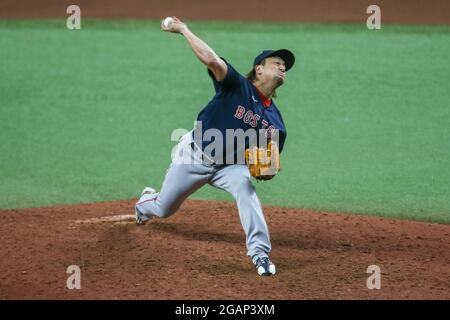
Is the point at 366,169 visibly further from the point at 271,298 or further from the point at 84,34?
the point at 84,34

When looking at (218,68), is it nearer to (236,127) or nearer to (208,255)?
(236,127)

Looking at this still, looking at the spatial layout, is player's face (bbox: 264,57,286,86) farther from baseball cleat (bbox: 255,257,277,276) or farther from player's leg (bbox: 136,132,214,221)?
baseball cleat (bbox: 255,257,277,276)

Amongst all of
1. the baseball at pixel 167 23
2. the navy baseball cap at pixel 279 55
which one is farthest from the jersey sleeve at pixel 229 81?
the baseball at pixel 167 23

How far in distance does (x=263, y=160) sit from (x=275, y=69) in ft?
2.27

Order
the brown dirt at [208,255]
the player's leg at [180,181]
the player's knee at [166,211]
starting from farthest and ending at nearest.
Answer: the player's knee at [166,211] < the player's leg at [180,181] < the brown dirt at [208,255]

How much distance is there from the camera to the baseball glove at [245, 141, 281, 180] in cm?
546

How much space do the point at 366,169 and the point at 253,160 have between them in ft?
10.4

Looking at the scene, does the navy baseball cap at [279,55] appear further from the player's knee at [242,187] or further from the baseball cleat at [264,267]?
the baseball cleat at [264,267]

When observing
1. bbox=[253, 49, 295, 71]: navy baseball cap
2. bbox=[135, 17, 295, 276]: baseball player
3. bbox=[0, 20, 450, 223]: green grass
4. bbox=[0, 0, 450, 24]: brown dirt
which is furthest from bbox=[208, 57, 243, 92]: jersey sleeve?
bbox=[0, 0, 450, 24]: brown dirt

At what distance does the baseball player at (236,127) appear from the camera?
212 inches

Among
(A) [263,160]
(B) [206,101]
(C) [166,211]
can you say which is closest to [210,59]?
(A) [263,160]

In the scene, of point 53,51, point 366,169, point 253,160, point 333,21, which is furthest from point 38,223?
point 333,21

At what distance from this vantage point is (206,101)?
33.4 ft

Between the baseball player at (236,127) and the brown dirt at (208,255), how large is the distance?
0.36 metres
